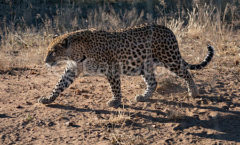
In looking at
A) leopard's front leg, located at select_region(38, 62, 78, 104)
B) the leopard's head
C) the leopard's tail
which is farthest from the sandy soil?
the leopard's head

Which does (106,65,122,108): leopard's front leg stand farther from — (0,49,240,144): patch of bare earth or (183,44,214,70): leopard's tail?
(183,44,214,70): leopard's tail

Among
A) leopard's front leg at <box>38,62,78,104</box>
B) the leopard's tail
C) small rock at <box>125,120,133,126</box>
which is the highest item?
the leopard's tail

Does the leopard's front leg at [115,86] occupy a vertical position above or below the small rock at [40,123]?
above

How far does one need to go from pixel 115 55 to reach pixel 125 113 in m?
1.06

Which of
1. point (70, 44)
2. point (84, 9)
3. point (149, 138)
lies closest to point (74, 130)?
point (149, 138)

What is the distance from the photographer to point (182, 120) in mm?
5707

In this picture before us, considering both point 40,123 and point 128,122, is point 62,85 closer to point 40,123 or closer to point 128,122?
point 40,123

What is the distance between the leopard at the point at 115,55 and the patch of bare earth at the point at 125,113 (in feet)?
1.06

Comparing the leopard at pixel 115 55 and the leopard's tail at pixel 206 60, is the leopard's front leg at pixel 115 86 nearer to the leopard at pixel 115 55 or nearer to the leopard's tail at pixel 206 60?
the leopard at pixel 115 55

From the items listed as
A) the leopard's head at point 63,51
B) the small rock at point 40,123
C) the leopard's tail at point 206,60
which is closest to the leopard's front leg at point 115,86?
the leopard's head at point 63,51

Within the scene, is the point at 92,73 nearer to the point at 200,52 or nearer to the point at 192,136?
the point at 192,136

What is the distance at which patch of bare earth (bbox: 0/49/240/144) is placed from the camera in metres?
5.20

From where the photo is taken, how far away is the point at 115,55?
20.8 feet

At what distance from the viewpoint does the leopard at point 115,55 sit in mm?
6105
